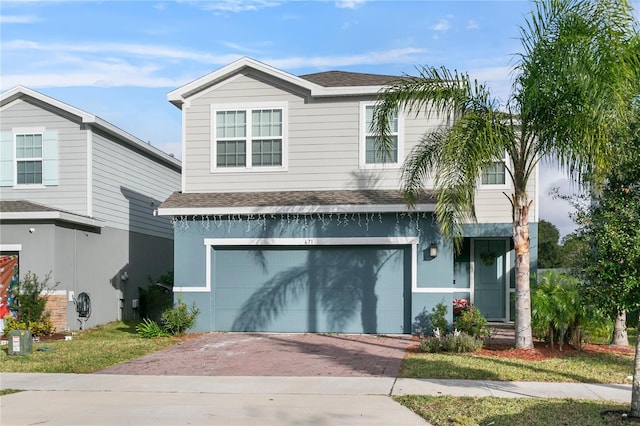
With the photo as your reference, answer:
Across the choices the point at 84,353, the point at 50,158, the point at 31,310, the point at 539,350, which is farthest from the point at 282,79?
the point at 539,350

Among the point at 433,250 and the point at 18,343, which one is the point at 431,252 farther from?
the point at 18,343

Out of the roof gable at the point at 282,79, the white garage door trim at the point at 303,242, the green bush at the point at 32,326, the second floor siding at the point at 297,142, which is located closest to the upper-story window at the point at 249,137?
the second floor siding at the point at 297,142

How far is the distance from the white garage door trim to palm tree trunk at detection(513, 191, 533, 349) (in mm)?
3016

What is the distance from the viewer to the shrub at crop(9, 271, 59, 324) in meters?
15.7

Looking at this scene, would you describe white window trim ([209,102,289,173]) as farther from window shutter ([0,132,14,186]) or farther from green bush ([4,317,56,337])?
window shutter ([0,132,14,186])

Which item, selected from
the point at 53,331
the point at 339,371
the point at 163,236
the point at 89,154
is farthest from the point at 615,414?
the point at 163,236

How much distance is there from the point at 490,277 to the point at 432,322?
4942mm

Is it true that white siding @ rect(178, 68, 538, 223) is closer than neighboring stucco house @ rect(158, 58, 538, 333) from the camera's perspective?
No

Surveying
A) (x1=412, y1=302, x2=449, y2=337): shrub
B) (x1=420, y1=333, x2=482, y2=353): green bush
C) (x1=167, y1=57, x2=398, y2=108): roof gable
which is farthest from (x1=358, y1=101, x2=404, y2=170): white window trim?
(x1=420, y1=333, x2=482, y2=353): green bush

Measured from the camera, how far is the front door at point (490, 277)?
61.9 ft

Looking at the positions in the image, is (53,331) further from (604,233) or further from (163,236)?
(604,233)

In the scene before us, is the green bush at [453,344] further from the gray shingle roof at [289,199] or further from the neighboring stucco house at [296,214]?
the gray shingle roof at [289,199]

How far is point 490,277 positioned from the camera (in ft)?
62.1

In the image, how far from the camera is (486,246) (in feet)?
62.2
